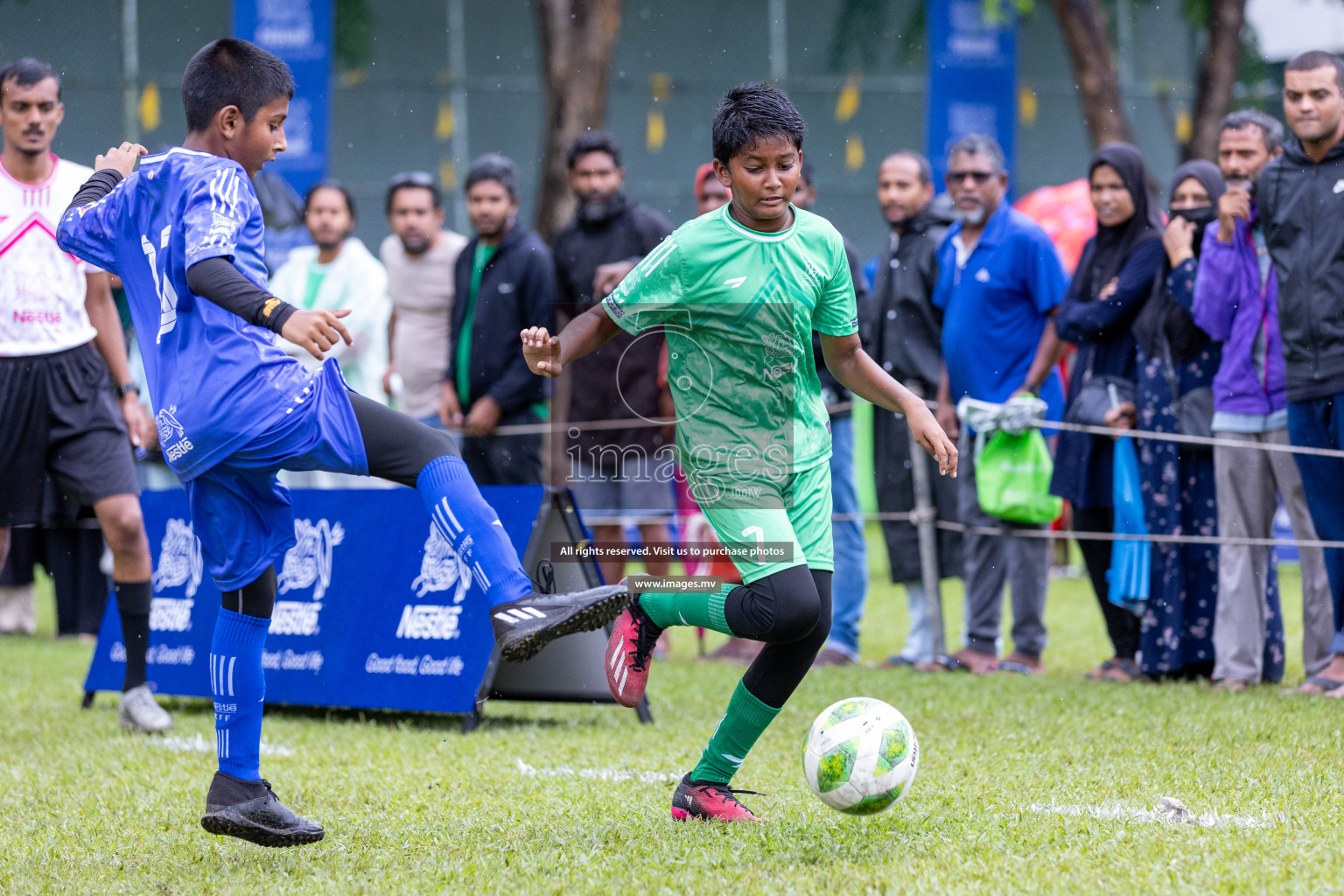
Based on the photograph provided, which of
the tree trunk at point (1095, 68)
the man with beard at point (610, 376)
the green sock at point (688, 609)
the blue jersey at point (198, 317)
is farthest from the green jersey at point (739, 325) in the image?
the tree trunk at point (1095, 68)

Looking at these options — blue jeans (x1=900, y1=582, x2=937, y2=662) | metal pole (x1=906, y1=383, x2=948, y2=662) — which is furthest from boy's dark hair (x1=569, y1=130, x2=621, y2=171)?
blue jeans (x1=900, y1=582, x2=937, y2=662)

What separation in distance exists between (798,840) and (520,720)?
3.00 metres

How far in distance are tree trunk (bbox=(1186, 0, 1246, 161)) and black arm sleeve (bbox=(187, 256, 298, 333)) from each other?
1701cm

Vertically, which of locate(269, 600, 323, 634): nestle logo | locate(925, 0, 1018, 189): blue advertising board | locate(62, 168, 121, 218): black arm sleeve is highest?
locate(925, 0, 1018, 189): blue advertising board

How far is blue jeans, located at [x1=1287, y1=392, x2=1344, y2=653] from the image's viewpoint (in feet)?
21.9

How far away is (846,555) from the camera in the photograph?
8.73 m

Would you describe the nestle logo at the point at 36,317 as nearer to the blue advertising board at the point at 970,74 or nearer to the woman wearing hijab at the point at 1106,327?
the woman wearing hijab at the point at 1106,327

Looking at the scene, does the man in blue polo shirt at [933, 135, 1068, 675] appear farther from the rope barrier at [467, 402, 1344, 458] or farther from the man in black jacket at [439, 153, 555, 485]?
the man in black jacket at [439, 153, 555, 485]

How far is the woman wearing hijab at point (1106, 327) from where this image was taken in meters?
7.72

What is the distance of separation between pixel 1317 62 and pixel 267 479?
4.96 metres

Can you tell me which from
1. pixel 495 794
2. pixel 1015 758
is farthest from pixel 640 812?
pixel 1015 758

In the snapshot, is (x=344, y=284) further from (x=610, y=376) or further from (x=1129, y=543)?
(x=1129, y=543)

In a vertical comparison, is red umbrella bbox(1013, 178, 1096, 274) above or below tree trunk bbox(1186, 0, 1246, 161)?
below

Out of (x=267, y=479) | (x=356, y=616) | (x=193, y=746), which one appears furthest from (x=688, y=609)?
(x=356, y=616)
